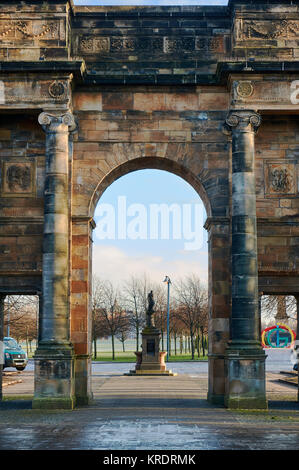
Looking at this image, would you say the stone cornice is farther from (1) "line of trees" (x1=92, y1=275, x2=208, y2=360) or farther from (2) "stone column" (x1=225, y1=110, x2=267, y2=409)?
(1) "line of trees" (x1=92, y1=275, x2=208, y2=360)

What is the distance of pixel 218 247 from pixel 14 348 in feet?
75.6

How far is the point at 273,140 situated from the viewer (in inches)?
787

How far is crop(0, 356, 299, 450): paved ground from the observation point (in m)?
11.6

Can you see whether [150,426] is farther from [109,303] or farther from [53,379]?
[109,303]

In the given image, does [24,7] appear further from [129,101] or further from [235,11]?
[235,11]

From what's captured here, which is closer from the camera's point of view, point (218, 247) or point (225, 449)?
point (225, 449)

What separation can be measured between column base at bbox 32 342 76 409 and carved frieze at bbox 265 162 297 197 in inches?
287

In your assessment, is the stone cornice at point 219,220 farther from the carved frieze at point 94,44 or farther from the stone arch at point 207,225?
the carved frieze at point 94,44

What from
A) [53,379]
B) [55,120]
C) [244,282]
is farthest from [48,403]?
[55,120]

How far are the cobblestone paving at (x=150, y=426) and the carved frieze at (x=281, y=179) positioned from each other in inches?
232

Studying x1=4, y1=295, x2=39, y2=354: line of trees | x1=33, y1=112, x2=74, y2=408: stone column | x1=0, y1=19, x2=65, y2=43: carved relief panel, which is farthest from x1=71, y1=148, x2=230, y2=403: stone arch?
x1=4, y1=295, x2=39, y2=354: line of trees

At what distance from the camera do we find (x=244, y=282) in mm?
18141
